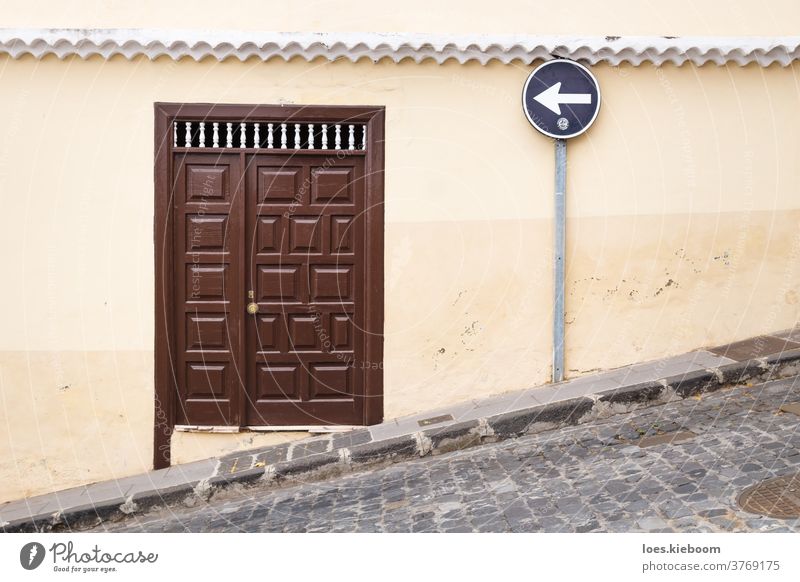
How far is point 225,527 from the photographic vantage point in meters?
5.71

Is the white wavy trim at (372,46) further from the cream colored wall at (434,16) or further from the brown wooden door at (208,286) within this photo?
the brown wooden door at (208,286)

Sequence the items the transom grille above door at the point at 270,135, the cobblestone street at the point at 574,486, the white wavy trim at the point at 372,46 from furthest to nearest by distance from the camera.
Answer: the transom grille above door at the point at 270,135 < the white wavy trim at the point at 372,46 < the cobblestone street at the point at 574,486

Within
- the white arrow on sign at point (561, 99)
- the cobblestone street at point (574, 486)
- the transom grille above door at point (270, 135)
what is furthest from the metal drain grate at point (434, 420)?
the white arrow on sign at point (561, 99)

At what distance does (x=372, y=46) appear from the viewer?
6.75 m

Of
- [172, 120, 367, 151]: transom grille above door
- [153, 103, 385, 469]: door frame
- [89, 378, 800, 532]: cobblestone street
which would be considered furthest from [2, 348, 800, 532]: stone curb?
[172, 120, 367, 151]: transom grille above door

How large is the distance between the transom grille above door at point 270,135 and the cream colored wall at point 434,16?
87 centimetres

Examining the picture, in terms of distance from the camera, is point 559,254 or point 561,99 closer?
point 561,99

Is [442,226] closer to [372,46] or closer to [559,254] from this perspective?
[559,254]

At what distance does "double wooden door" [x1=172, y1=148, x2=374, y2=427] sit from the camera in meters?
7.13

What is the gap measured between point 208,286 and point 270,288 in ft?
1.89

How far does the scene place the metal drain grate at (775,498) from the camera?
438cm

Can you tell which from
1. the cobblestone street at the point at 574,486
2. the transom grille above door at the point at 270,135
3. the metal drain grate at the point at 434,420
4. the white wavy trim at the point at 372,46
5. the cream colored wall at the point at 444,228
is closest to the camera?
the cobblestone street at the point at 574,486

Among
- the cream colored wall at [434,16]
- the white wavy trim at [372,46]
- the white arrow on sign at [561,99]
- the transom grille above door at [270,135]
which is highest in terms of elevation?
the cream colored wall at [434,16]

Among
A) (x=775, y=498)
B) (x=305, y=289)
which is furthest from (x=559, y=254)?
(x=775, y=498)
